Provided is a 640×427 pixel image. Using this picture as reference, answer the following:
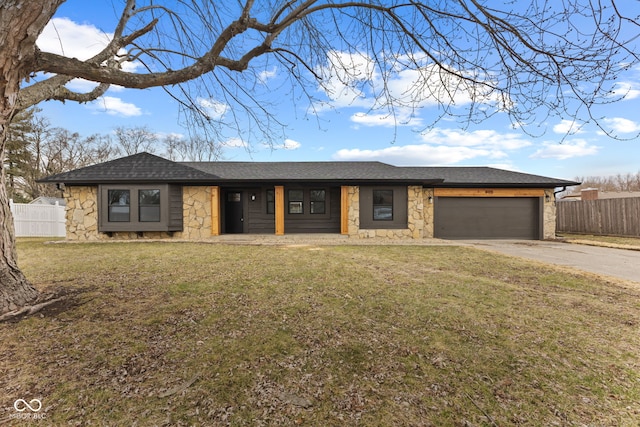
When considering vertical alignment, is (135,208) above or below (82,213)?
above

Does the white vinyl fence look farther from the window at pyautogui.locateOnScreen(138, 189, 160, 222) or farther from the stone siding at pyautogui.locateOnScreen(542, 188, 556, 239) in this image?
the stone siding at pyautogui.locateOnScreen(542, 188, 556, 239)

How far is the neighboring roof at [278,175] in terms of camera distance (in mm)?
11586

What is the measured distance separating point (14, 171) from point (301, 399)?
31096 millimetres

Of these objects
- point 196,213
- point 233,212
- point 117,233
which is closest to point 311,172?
point 233,212

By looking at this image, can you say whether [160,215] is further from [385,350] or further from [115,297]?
[385,350]

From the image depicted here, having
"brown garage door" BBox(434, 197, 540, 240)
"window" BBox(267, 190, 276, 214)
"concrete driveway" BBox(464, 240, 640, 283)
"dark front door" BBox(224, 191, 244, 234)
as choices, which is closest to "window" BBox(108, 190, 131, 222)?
"dark front door" BBox(224, 191, 244, 234)

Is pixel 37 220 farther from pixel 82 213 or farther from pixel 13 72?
pixel 13 72

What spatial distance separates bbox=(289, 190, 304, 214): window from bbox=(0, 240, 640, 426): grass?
342 inches

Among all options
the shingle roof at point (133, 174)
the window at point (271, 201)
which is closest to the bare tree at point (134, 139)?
the shingle roof at point (133, 174)

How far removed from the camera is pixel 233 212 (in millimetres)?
14320

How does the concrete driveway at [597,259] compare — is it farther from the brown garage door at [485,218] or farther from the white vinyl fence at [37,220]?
the white vinyl fence at [37,220]

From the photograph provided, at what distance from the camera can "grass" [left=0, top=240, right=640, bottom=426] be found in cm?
200

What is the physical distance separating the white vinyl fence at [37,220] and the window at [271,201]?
37.8 feet

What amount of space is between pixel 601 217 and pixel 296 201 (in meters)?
14.6
